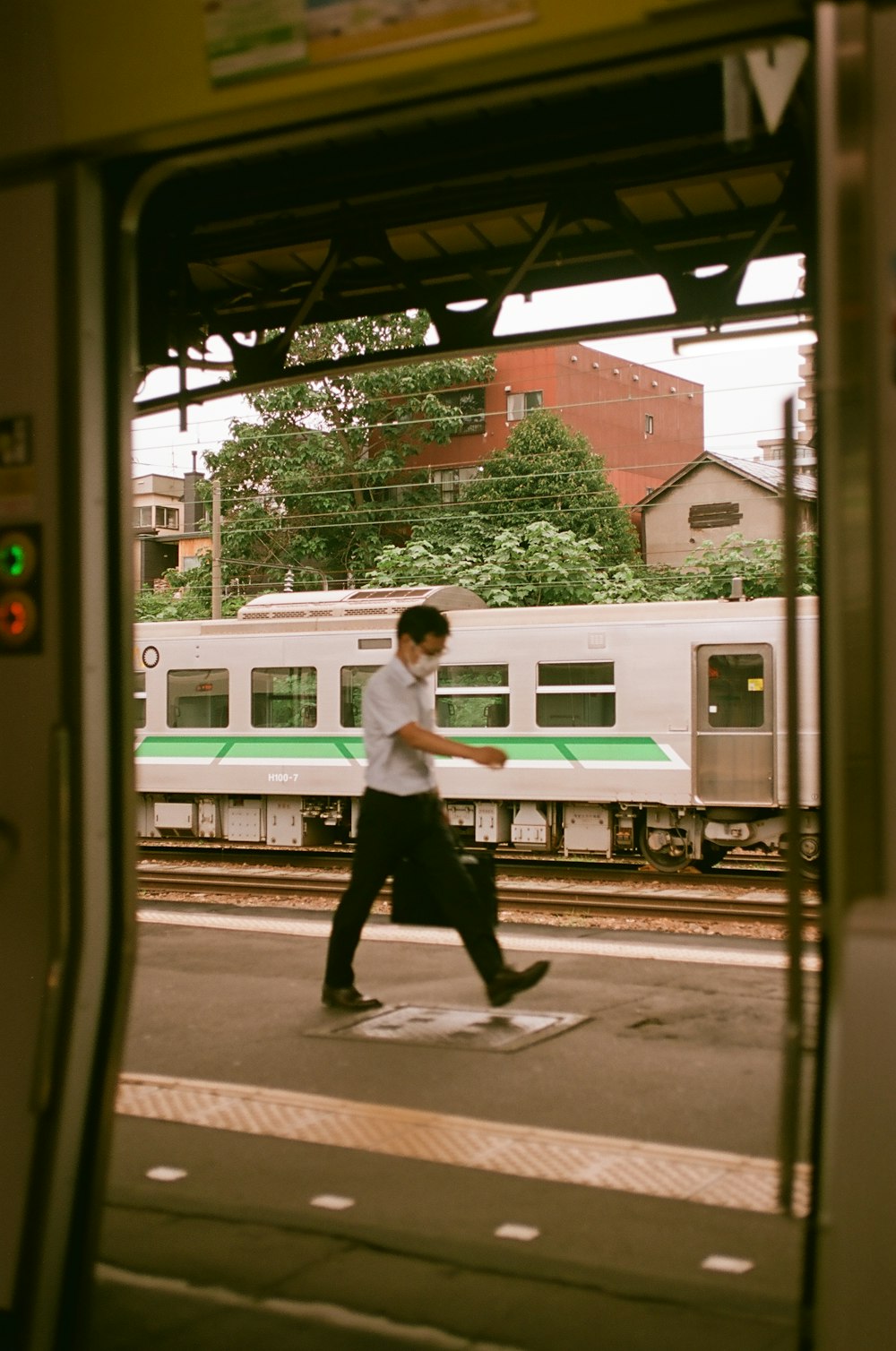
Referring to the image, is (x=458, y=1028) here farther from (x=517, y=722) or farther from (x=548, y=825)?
(x=548, y=825)

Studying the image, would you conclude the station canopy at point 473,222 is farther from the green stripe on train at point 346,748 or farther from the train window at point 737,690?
the green stripe on train at point 346,748

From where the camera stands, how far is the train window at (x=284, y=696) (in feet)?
54.0

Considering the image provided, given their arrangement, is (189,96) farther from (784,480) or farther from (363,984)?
(363,984)

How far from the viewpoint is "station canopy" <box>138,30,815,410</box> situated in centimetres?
573

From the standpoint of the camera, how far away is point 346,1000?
613 cm

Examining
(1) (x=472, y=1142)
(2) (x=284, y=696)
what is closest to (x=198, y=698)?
(2) (x=284, y=696)

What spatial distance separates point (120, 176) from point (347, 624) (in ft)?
43.9

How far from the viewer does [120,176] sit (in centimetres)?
294

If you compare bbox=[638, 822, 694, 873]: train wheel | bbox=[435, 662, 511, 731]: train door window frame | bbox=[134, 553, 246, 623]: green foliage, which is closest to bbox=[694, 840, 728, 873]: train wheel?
bbox=[638, 822, 694, 873]: train wheel

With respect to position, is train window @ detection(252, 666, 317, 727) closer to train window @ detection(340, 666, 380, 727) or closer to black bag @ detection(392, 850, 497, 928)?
train window @ detection(340, 666, 380, 727)

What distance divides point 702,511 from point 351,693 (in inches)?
744

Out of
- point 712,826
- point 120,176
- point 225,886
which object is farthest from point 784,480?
point 712,826

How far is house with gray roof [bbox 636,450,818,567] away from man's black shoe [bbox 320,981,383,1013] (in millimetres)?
25856

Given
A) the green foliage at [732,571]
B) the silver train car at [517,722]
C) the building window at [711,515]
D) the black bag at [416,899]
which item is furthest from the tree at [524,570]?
the black bag at [416,899]
